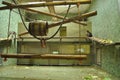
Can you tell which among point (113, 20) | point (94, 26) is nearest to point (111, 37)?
point (113, 20)

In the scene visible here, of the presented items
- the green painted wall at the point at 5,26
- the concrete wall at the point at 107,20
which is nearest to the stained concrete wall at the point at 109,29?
the concrete wall at the point at 107,20

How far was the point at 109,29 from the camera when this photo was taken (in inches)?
352

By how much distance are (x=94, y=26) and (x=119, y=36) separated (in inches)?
190

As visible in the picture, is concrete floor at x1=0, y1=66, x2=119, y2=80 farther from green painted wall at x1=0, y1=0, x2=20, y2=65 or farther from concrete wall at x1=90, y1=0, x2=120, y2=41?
green painted wall at x1=0, y1=0, x2=20, y2=65

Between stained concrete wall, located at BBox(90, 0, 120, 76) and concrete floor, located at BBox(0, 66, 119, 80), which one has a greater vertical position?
stained concrete wall, located at BBox(90, 0, 120, 76)

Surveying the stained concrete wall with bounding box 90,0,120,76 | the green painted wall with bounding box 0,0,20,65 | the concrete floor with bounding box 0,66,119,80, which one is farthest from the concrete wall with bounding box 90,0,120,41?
the green painted wall with bounding box 0,0,20,65

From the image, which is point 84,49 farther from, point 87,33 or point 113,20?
point 113,20

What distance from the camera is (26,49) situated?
501 inches

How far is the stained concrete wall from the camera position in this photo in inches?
307

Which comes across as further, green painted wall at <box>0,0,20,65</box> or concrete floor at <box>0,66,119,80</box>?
green painted wall at <box>0,0,20,65</box>

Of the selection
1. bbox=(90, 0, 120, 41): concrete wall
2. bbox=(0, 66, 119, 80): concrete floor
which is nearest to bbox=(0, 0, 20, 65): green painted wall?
bbox=(0, 66, 119, 80): concrete floor

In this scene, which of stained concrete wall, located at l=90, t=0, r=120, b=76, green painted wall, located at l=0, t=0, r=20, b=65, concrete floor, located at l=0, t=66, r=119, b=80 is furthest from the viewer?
green painted wall, located at l=0, t=0, r=20, b=65

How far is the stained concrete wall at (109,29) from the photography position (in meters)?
7.79

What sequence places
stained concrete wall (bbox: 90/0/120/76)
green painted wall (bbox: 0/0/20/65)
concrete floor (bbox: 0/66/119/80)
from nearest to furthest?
1. concrete floor (bbox: 0/66/119/80)
2. stained concrete wall (bbox: 90/0/120/76)
3. green painted wall (bbox: 0/0/20/65)
